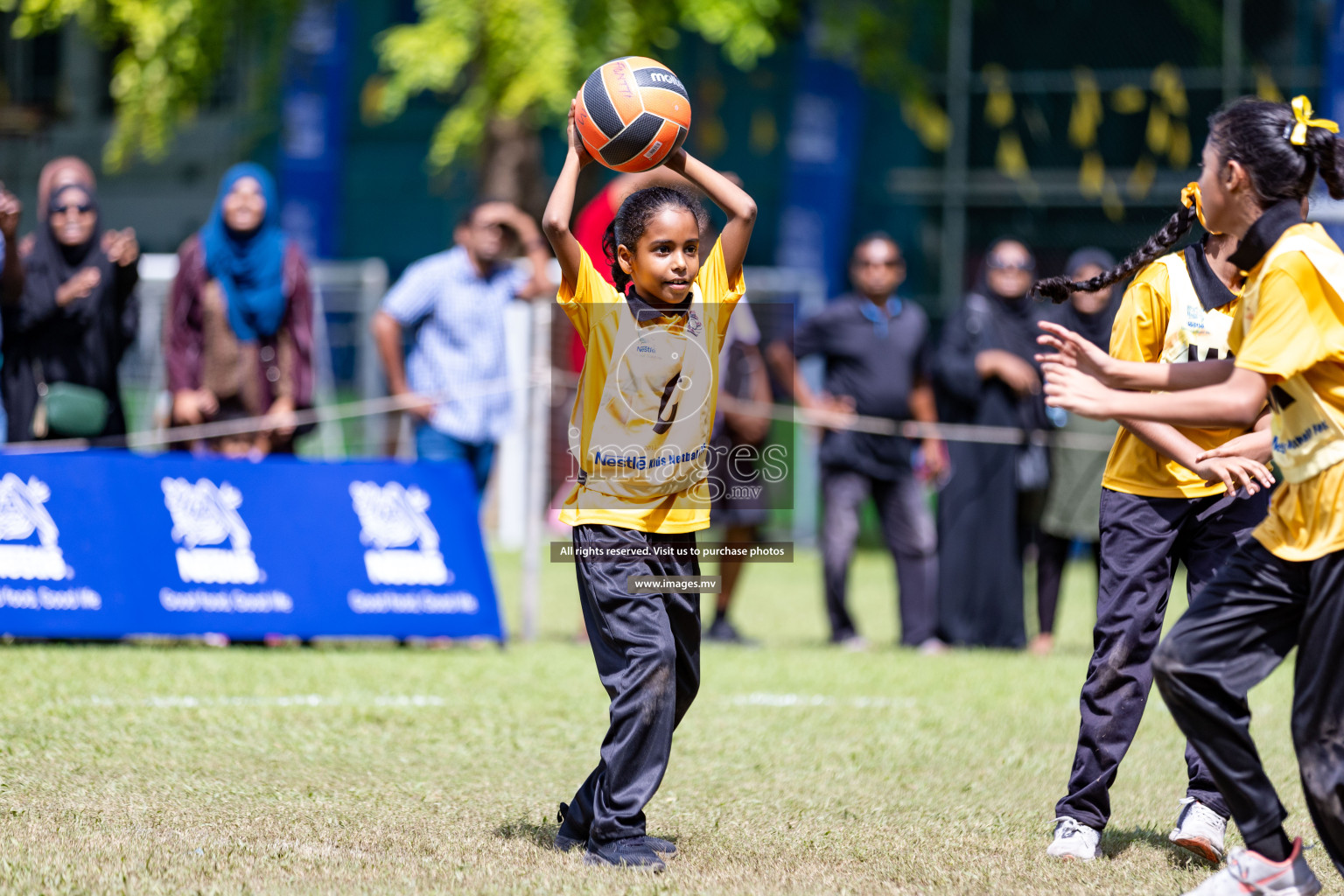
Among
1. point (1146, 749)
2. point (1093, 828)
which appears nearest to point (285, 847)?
point (1093, 828)

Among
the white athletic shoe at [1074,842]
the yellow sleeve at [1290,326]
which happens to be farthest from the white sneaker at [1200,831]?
the yellow sleeve at [1290,326]

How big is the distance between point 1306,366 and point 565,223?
197 cm

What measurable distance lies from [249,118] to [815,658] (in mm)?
16115

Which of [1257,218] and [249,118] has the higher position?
[249,118]

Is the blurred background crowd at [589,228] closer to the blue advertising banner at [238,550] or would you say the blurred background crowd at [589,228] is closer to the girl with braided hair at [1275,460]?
the blue advertising banner at [238,550]

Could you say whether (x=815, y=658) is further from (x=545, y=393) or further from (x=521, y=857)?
(x=521, y=857)

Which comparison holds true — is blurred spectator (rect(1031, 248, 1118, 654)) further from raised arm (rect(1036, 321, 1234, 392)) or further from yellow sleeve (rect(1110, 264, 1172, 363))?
raised arm (rect(1036, 321, 1234, 392))

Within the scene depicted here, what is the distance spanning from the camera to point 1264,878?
398 centimetres

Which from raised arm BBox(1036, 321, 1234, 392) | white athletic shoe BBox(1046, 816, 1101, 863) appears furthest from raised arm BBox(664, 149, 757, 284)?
white athletic shoe BBox(1046, 816, 1101, 863)

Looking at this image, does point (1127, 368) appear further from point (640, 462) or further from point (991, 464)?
point (991, 464)

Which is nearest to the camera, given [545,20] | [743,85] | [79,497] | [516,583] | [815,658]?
[79,497]

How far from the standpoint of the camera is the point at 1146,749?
21.6ft

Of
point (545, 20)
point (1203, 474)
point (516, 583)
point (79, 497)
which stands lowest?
point (516, 583)

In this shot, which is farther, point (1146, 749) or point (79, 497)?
point (79, 497)
